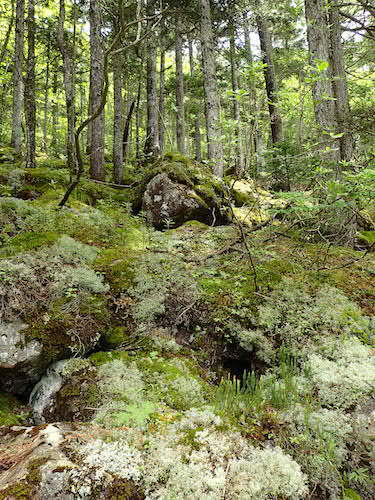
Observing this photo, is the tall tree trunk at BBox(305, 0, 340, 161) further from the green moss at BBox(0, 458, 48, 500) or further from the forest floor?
the green moss at BBox(0, 458, 48, 500)

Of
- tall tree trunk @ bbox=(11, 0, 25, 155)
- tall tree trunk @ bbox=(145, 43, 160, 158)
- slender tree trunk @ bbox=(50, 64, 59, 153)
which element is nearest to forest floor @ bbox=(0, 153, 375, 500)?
tall tree trunk @ bbox=(145, 43, 160, 158)

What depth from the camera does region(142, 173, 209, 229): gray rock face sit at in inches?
343

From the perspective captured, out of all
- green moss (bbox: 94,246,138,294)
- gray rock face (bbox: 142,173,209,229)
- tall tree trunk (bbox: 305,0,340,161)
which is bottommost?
green moss (bbox: 94,246,138,294)

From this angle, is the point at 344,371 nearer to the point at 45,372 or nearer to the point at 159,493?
the point at 159,493

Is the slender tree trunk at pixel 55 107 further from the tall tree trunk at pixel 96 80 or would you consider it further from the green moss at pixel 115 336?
the green moss at pixel 115 336

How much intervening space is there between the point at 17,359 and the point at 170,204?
5783 millimetres

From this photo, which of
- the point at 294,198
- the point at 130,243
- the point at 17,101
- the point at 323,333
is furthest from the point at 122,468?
the point at 17,101

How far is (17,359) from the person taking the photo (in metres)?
3.79

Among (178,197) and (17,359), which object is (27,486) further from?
(178,197)

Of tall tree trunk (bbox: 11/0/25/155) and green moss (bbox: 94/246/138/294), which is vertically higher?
tall tree trunk (bbox: 11/0/25/155)

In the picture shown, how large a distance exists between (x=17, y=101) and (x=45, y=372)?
15566mm

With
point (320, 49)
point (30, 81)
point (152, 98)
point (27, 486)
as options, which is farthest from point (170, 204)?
point (152, 98)

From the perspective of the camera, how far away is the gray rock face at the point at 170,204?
8.72 meters

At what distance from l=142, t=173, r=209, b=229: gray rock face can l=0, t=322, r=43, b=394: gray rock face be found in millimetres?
5207
